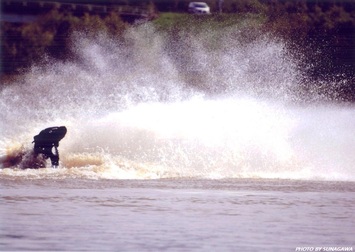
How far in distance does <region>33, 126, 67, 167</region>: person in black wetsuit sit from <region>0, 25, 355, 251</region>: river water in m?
0.31

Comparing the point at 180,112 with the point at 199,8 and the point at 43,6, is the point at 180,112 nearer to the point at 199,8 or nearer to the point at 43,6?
the point at 43,6

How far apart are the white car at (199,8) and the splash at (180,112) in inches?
45.6

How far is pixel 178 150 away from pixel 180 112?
6.73 ft

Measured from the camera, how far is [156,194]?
55.7 feet

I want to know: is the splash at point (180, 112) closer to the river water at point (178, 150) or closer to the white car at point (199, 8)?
the river water at point (178, 150)

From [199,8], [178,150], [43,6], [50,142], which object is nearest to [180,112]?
[178,150]

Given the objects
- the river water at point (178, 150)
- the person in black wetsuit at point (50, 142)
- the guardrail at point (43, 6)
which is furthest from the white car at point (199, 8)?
the person in black wetsuit at point (50, 142)

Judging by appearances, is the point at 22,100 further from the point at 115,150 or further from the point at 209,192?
the point at 209,192

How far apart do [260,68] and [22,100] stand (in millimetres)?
6749

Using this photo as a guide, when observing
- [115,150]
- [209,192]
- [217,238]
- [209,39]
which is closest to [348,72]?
[209,39]

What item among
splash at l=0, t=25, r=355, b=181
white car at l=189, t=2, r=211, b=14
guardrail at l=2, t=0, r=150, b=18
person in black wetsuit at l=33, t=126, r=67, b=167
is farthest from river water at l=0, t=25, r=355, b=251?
white car at l=189, t=2, r=211, b=14

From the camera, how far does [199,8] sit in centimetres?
3409

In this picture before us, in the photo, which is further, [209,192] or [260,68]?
[260,68]

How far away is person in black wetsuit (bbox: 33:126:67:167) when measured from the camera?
20.1 m
